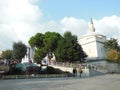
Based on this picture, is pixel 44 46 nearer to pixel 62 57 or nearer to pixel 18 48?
pixel 62 57

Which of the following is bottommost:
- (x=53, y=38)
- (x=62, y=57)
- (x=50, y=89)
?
(x=50, y=89)

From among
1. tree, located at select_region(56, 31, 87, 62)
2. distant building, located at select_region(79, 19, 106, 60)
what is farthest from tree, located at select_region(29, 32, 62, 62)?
distant building, located at select_region(79, 19, 106, 60)

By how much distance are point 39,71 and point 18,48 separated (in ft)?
145

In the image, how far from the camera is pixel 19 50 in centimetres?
7938

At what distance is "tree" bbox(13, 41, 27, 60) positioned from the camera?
259ft

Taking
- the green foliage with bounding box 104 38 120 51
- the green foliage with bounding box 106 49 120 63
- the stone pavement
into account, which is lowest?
the stone pavement

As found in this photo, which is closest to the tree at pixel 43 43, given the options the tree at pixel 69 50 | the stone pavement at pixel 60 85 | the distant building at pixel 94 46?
the tree at pixel 69 50

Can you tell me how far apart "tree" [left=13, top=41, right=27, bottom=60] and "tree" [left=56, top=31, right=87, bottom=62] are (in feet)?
79.7

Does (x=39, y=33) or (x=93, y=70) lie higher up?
(x=39, y=33)

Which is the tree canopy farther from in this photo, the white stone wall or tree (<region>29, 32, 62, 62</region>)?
the white stone wall

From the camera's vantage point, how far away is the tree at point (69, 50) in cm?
5500

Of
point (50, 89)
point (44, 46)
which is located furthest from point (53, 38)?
point (50, 89)

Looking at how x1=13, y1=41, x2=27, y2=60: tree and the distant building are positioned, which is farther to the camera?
x1=13, y1=41, x2=27, y2=60: tree

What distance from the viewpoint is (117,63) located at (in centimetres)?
5981
